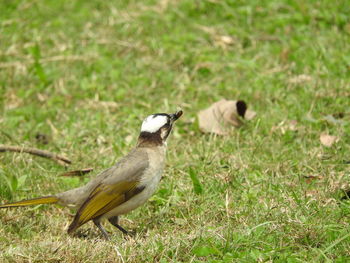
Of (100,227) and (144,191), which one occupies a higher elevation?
(144,191)

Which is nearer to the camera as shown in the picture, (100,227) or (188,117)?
(100,227)

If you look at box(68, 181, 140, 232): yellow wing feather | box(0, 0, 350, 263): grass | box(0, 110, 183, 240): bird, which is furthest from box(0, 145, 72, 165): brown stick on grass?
box(68, 181, 140, 232): yellow wing feather

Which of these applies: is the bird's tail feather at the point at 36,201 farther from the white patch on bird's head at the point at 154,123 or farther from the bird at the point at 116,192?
the white patch on bird's head at the point at 154,123

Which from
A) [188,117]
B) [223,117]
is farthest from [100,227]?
[188,117]

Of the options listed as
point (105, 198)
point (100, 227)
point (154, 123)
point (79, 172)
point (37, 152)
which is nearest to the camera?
point (105, 198)

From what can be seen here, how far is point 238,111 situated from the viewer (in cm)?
858

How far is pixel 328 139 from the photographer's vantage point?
26.1 feet

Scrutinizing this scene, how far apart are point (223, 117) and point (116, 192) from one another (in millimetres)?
2383

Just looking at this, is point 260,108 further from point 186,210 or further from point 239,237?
point 239,237

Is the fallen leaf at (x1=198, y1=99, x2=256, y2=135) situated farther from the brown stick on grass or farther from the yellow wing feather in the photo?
the yellow wing feather

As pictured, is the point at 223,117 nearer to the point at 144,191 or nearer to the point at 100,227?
the point at 144,191

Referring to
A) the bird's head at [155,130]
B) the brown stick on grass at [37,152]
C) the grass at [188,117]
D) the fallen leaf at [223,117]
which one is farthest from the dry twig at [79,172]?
the fallen leaf at [223,117]

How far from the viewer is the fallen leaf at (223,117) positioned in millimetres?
8422

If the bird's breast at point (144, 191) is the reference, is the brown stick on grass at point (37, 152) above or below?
A: below
